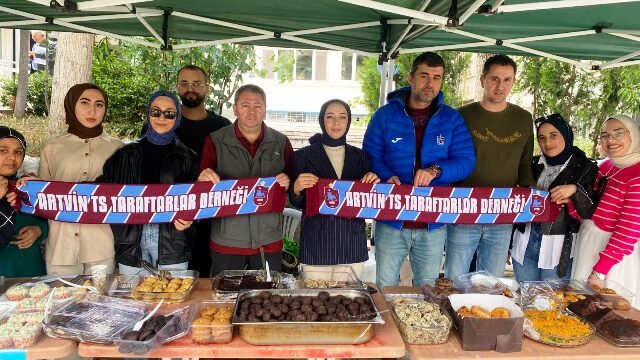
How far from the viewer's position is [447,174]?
3.98 metres

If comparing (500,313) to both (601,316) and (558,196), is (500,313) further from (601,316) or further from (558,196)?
(558,196)

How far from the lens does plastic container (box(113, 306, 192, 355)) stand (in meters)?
2.44

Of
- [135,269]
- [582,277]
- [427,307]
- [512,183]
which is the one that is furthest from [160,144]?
[582,277]

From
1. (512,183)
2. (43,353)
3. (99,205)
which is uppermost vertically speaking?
(512,183)

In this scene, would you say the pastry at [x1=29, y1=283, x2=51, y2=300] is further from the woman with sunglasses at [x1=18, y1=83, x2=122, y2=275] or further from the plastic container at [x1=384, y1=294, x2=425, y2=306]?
the plastic container at [x1=384, y1=294, x2=425, y2=306]

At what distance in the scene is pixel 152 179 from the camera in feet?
12.4

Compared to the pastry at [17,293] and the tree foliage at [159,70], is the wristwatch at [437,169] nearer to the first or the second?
the pastry at [17,293]

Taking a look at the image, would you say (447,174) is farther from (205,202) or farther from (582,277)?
(205,202)

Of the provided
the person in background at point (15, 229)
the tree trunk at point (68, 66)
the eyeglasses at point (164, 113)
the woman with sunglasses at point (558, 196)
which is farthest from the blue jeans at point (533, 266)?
the tree trunk at point (68, 66)

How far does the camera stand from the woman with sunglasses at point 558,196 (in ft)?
12.9

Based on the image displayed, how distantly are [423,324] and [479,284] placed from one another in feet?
2.70

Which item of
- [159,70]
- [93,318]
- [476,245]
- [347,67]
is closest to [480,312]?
[476,245]

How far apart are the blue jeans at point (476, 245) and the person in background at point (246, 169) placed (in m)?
1.67

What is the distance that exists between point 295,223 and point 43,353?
4.69 meters
